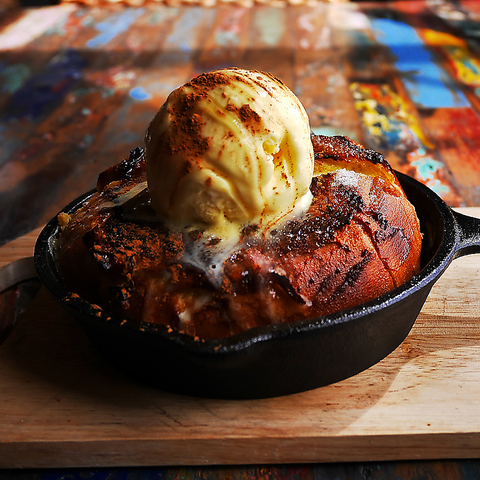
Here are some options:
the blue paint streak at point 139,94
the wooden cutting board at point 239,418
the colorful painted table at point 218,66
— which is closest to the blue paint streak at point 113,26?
the colorful painted table at point 218,66

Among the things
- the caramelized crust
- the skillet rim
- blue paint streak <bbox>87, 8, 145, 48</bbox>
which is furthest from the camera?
blue paint streak <bbox>87, 8, 145, 48</bbox>

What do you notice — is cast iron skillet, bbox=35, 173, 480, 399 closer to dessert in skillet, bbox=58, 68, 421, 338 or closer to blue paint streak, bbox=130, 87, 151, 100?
dessert in skillet, bbox=58, 68, 421, 338

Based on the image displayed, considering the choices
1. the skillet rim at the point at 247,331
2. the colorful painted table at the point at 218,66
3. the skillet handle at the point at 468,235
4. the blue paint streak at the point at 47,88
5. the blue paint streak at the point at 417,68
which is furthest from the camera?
the blue paint streak at the point at 47,88

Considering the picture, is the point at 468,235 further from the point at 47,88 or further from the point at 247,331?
the point at 47,88

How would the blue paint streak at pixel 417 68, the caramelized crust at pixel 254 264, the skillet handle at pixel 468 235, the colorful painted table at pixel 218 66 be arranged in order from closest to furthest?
the caramelized crust at pixel 254 264, the skillet handle at pixel 468 235, the colorful painted table at pixel 218 66, the blue paint streak at pixel 417 68

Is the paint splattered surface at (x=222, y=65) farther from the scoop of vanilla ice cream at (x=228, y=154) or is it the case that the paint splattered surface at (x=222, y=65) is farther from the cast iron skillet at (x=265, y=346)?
the scoop of vanilla ice cream at (x=228, y=154)

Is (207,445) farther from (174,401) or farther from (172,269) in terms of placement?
(172,269)

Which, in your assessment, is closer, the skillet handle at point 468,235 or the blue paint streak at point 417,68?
the skillet handle at point 468,235

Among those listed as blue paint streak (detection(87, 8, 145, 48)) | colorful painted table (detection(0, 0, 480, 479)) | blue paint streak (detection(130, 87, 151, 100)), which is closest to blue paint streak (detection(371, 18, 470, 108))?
colorful painted table (detection(0, 0, 480, 479))
